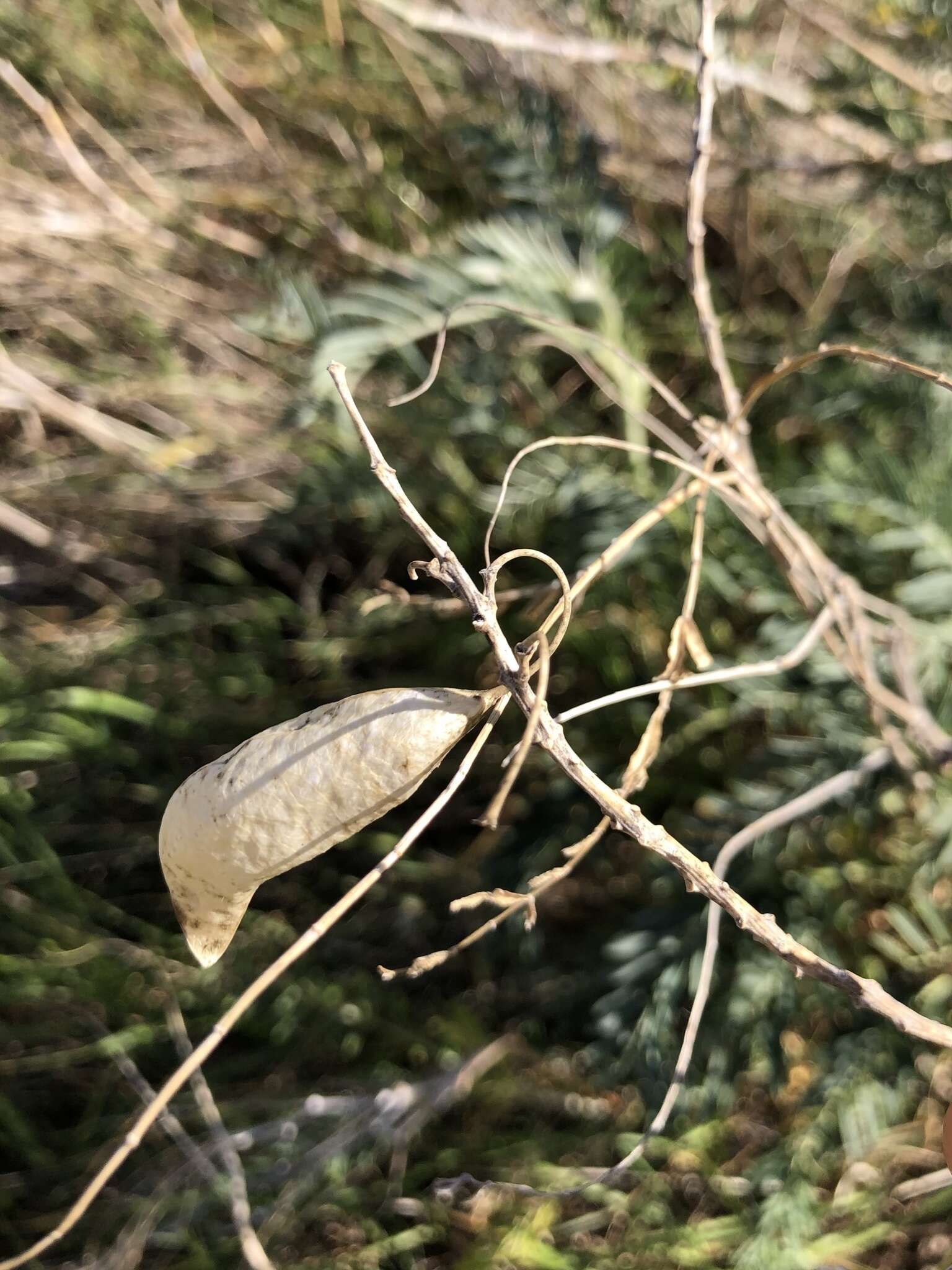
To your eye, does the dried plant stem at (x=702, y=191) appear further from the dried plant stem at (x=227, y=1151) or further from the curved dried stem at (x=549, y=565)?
the dried plant stem at (x=227, y=1151)

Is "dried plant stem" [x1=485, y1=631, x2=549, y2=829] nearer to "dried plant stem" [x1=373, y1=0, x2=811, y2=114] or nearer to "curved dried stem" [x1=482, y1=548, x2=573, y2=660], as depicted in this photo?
"curved dried stem" [x1=482, y1=548, x2=573, y2=660]

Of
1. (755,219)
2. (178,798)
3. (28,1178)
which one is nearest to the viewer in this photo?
(178,798)

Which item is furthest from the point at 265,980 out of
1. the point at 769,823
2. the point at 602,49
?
the point at 602,49

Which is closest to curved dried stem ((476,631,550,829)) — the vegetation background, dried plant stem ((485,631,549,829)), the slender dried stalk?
dried plant stem ((485,631,549,829))

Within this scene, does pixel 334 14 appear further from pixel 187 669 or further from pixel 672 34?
pixel 187 669

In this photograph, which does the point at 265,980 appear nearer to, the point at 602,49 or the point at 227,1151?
the point at 227,1151

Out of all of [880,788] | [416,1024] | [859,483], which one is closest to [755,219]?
[859,483]
